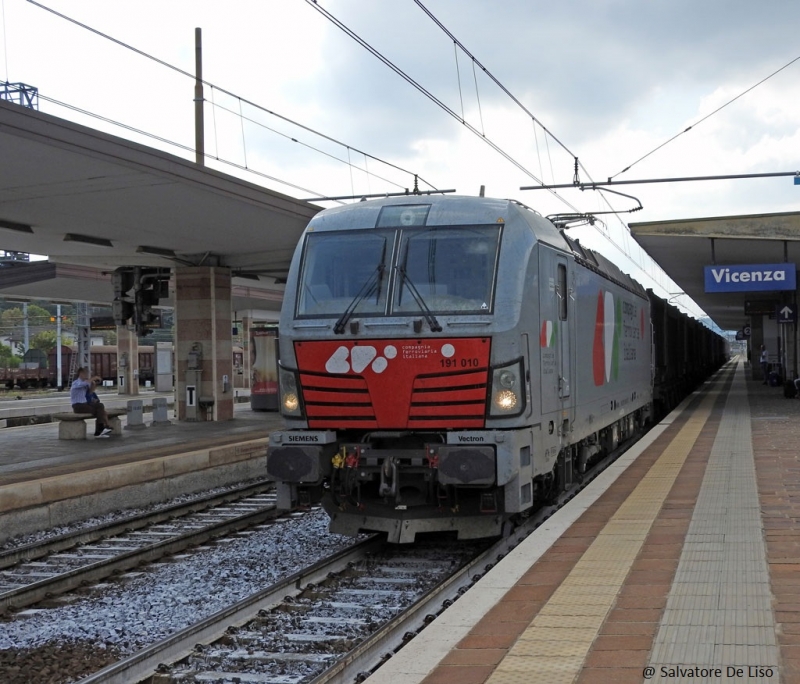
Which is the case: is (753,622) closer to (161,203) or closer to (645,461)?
(645,461)

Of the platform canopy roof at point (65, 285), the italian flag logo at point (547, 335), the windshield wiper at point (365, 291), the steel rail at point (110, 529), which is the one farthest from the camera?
the platform canopy roof at point (65, 285)

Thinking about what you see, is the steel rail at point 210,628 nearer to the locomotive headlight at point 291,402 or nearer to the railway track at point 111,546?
the locomotive headlight at point 291,402

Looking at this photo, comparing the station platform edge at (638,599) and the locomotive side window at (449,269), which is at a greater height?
the locomotive side window at (449,269)

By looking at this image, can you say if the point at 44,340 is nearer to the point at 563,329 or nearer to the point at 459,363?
the point at 563,329

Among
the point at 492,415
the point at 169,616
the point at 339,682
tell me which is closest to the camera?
the point at 339,682

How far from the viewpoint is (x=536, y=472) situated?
27.6 feet

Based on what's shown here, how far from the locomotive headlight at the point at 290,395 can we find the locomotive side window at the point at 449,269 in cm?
116

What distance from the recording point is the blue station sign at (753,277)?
885 inches

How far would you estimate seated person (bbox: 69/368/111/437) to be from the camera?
1783 cm

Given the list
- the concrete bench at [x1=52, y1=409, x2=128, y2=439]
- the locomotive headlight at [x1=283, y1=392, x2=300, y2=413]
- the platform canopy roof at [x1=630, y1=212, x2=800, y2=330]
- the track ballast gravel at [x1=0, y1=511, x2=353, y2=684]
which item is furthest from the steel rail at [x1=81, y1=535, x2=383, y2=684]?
the platform canopy roof at [x1=630, y1=212, x2=800, y2=330]

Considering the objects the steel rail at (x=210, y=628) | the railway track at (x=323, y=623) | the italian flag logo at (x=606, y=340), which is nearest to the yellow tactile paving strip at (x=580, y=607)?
the railway track at (x=323, y=623)

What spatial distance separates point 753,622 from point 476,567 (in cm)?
337

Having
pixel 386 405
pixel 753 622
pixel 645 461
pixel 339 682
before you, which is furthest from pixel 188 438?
pixel 753 622

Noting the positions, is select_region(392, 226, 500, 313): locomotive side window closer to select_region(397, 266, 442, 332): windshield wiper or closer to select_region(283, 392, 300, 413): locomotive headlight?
select_region(397, 266, 442, 332): windshield wiper
